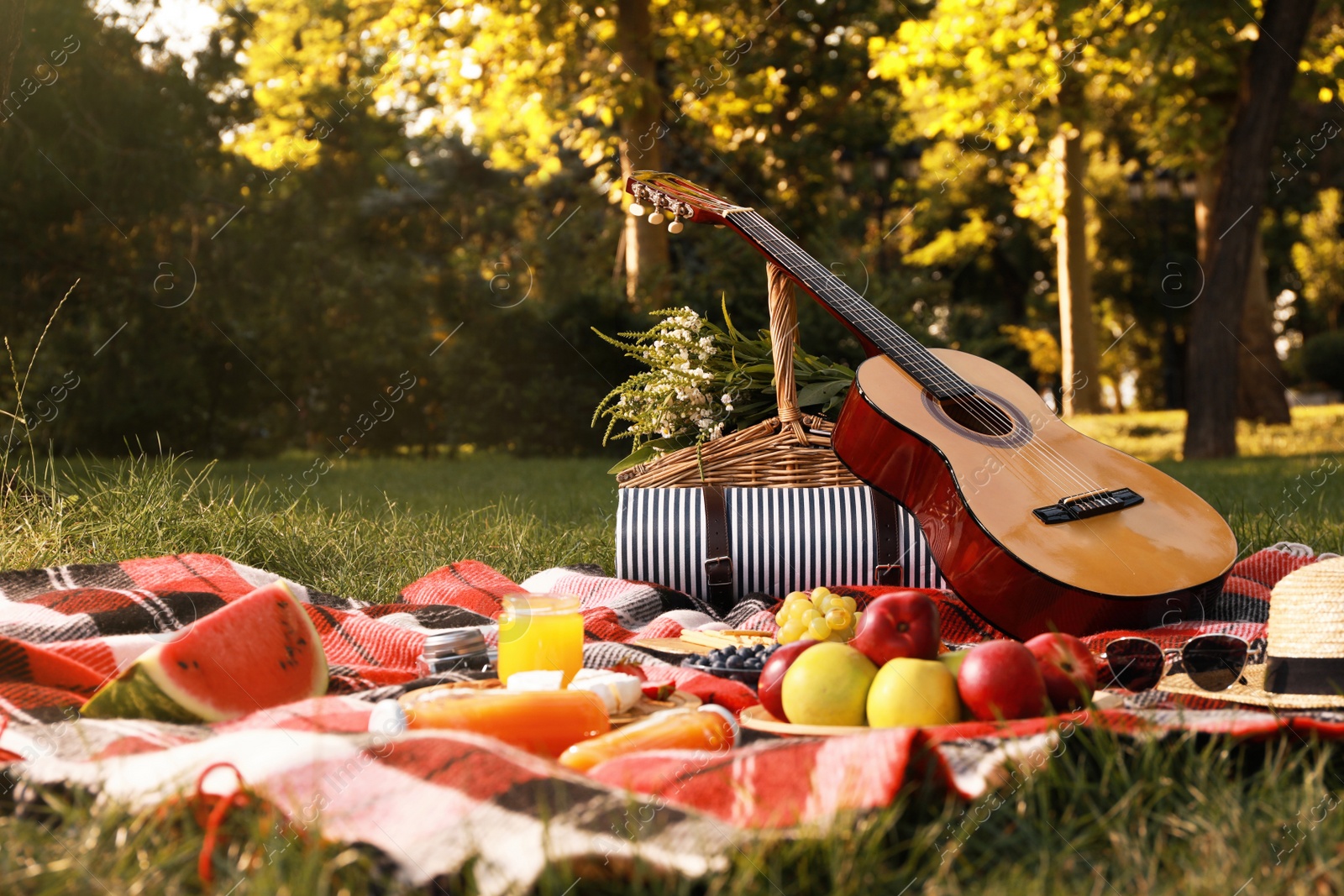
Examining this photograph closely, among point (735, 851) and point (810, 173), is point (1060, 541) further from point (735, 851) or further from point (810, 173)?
point (810, 173)

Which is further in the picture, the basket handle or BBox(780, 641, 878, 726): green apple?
the basket handle

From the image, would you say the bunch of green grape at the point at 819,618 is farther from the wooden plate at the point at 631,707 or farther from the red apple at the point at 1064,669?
the red apple at the point at 1064,669

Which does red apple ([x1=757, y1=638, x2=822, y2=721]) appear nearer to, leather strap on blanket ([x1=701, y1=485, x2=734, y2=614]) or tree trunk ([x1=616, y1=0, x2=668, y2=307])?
leather strap on blanket ([x1=701, y1=485, x2=734, y2=614])

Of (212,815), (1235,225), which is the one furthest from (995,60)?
(212,815)

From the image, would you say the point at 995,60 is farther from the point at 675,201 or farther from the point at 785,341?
the point at 785,341

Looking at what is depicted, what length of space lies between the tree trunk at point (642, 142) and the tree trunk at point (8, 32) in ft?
21.2

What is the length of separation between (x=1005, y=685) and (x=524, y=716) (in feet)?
2.79

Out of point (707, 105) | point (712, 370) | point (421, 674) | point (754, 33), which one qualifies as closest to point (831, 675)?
point (421, 674)

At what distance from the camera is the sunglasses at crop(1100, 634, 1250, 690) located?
7.43 feet

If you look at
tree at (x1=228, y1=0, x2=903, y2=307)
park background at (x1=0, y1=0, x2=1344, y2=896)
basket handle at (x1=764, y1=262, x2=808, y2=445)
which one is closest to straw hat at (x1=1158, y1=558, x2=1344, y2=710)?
basket handle at (x1=764, y1=262, x2=808, y2=445)

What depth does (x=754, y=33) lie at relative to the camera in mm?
13625

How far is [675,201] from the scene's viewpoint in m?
4.17

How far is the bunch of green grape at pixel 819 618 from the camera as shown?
2.76m

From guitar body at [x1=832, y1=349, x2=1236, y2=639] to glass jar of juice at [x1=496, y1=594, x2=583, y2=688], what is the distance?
1190 millimetres
